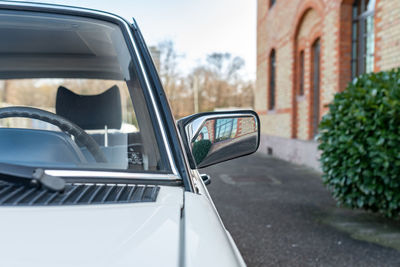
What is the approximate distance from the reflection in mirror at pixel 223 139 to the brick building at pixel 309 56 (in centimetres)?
530

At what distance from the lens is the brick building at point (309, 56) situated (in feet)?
21.4

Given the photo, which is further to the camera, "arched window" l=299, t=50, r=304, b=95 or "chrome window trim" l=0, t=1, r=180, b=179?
"arched window" l=299, t=50, r=304, b=95

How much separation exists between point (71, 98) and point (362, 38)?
24.8 ft

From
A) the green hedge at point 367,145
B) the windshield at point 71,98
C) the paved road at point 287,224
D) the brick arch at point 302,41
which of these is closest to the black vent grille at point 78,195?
the windshield at point 71,98

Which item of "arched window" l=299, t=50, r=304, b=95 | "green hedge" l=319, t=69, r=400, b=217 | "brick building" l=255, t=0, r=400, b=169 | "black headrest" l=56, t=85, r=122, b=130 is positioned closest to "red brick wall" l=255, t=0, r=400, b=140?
"brick building" l=255, t=0, r=400, b=169

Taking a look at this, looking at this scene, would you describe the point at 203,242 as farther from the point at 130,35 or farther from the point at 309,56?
the point at 309,56

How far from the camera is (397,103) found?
388cm

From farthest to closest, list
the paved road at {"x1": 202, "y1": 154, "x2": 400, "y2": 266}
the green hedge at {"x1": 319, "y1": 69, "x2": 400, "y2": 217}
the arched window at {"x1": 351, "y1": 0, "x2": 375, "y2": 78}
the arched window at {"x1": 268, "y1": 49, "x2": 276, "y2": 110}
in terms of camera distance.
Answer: the arched window at {"x1": 268, "y1": 49, "x2": 276, "y2": 110} < the arched window at {"x1": 351, "y1": 0, "x2": 375, "y2": 78} < the green hedge at {"x1": 319, "y1": 69, "x2": 400, "y2": 217} < the paved road at {"x1": 202, "y1": 154, "x2": 400, "y2": 266}

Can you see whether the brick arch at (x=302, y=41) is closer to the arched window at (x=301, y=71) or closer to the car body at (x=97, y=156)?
the arched window at (x=301, y=71)

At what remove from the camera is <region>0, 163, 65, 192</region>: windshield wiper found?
105cm

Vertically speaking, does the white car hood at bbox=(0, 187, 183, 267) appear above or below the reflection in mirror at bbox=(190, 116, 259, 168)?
below

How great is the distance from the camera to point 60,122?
5.18ft

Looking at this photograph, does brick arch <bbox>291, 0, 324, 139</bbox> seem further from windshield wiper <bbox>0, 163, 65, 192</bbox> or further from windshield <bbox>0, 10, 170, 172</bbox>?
windshield wiper <bbox>0, 163, 65, 192</bbox>

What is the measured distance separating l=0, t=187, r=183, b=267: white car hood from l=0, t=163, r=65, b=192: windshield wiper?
0.09m
